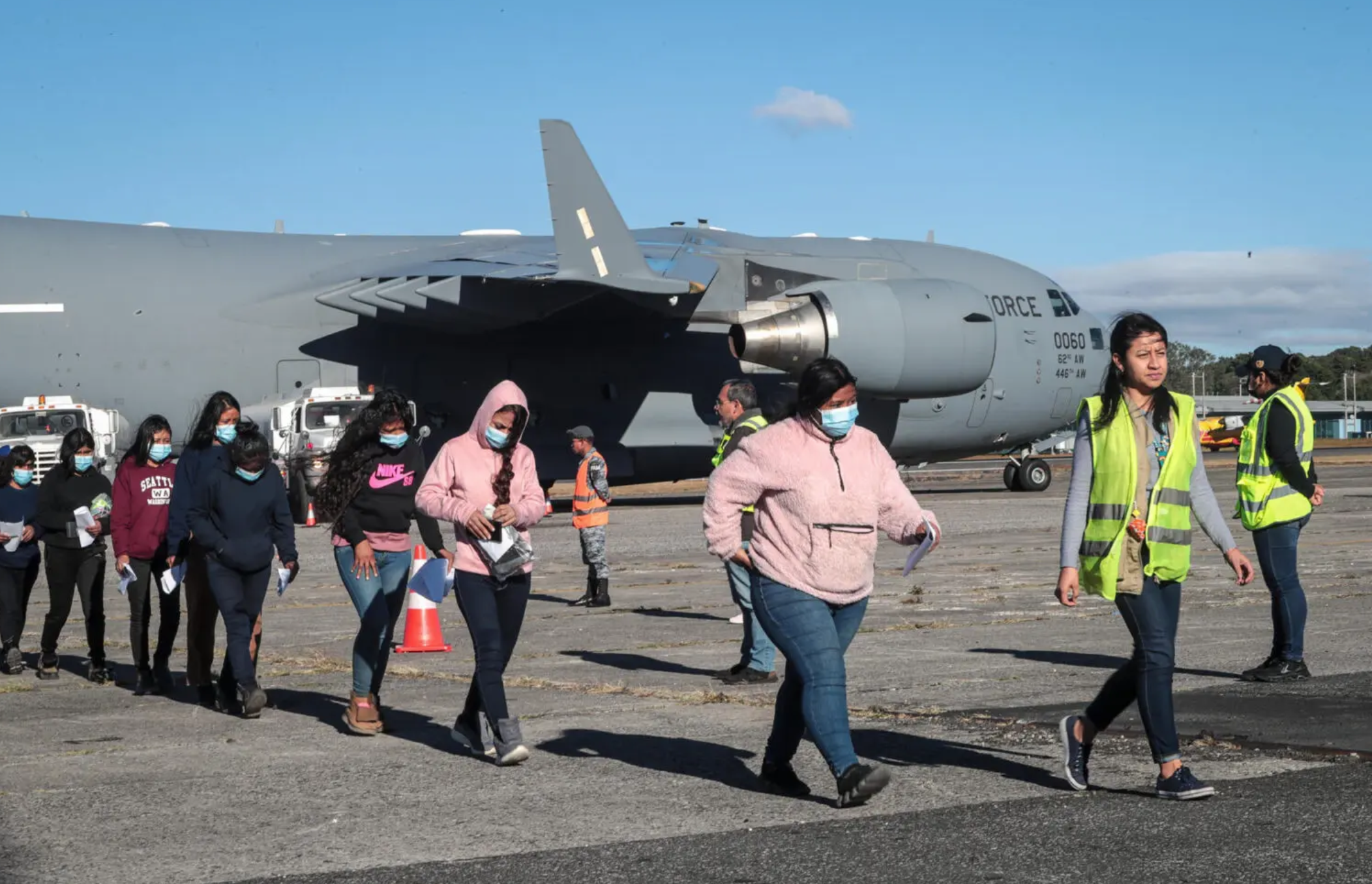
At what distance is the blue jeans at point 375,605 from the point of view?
872 centimetres

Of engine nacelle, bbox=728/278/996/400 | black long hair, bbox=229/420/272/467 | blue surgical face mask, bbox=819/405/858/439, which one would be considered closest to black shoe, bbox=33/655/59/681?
black long hair, bbox=229/420/272/467

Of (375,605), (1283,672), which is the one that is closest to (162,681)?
(375,605)

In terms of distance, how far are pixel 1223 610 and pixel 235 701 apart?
26.9 ft

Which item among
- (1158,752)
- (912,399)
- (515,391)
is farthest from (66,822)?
(912,399)

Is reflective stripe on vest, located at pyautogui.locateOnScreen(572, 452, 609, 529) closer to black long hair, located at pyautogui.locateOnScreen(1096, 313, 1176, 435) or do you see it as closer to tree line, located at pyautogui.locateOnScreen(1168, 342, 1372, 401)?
black long hair, located at pyautogui.locateOnScreen(1096, 313, 1176, 435)

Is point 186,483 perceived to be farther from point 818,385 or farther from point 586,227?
point 586,227

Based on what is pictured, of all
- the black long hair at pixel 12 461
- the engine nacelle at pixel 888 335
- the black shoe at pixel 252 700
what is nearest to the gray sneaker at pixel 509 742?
the black shoe at pixel 252 700

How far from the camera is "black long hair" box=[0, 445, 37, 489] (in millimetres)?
12086

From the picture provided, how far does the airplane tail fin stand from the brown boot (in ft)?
55.7

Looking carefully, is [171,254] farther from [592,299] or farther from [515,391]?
[515,391]

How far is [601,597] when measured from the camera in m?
15.2

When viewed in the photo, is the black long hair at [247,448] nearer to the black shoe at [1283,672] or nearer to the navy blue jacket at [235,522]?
the navy blue jacket at [235,522]

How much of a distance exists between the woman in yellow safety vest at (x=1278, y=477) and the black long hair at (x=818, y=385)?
419 cm

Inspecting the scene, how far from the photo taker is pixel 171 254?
27844 mm
